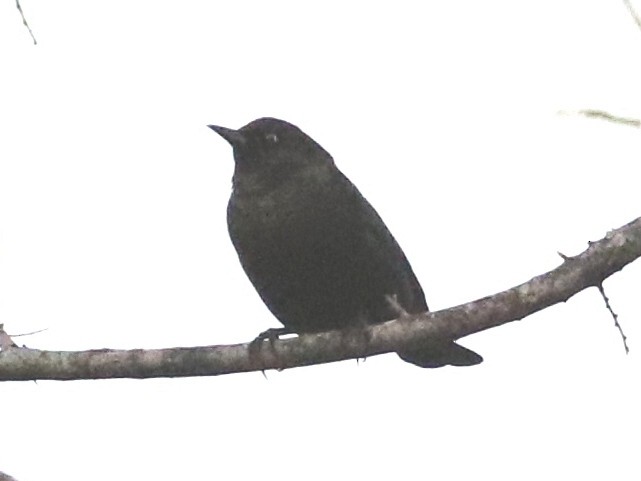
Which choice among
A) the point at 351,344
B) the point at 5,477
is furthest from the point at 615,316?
the point at 5,477

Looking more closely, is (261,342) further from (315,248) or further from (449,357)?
(449,357)

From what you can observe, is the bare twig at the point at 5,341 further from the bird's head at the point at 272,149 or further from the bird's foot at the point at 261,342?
the bird's head at the point at 272,149

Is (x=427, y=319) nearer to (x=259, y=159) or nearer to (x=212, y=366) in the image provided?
(x=212, y=366)

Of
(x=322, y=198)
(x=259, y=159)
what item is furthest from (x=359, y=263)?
(x=259, y=159)

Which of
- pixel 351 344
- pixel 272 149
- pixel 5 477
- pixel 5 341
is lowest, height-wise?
pixel 5 477

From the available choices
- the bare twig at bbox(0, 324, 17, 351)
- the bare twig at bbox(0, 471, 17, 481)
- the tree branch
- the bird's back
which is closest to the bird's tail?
the bird's back

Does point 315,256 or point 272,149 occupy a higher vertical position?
point 272,149

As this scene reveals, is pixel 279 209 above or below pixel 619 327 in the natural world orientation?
above
